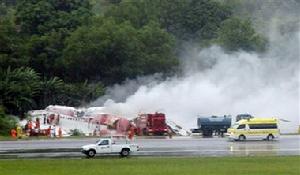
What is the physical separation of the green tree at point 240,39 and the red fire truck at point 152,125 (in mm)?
29900

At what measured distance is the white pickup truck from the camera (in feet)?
144

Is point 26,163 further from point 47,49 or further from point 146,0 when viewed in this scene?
point 146,0

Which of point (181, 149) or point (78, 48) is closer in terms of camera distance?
point (181, 149)

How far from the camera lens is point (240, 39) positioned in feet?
316

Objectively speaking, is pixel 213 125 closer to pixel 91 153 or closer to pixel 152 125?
pixel 152 125

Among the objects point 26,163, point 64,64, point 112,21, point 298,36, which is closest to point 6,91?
point 64,64

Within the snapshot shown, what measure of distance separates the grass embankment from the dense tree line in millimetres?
40353

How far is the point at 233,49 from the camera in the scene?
94.9m

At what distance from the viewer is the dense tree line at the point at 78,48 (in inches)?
3285

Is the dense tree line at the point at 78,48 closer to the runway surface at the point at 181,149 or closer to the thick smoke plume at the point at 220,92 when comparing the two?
the thick smoke plume at the point at 220,92

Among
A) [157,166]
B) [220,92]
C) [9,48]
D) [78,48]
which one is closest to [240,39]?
[220,92]

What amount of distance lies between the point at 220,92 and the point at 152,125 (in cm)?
1392

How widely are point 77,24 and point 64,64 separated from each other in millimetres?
11164

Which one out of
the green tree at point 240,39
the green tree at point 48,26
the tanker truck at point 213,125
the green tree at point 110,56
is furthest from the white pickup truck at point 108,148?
the green tree at point 240,39
